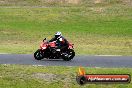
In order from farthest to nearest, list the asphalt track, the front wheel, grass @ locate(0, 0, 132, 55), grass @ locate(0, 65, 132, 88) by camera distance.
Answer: grass @ locate(0, 0, 132, 55), the front wheel, the asphalt track, grass @ locate(0, 65, 132, 88)

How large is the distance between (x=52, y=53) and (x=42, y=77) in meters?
5.67

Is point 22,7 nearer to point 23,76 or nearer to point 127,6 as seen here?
point 127,6

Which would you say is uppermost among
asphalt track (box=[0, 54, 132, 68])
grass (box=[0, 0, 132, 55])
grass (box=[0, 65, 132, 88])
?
grass (box=[0, 65, 132, 88])

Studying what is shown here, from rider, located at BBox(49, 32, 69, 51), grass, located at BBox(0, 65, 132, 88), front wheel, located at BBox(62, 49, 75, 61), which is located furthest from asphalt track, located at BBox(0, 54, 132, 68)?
grass, located at BBox(0, 65, 132, 88)

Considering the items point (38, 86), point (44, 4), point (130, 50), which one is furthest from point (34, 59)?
point (44, 4)

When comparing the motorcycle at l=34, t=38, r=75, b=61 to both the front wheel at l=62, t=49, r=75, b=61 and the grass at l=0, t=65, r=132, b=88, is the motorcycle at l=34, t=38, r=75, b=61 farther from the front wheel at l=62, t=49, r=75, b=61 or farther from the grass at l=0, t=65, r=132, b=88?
the grass at l=0, t=65, r=132, b=88

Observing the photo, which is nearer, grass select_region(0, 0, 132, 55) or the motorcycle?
the motorcycle

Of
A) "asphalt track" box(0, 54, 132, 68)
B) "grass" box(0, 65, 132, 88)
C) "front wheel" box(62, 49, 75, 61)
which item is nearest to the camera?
"grass" box(0, 65, 132, 88)

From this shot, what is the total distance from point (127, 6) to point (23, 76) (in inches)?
1370

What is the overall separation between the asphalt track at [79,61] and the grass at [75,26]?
232 cm

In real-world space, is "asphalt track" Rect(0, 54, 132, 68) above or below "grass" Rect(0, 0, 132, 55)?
above

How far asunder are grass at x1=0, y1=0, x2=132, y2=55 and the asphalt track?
232 cm

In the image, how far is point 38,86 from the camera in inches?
709

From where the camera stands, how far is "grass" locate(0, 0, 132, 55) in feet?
105
